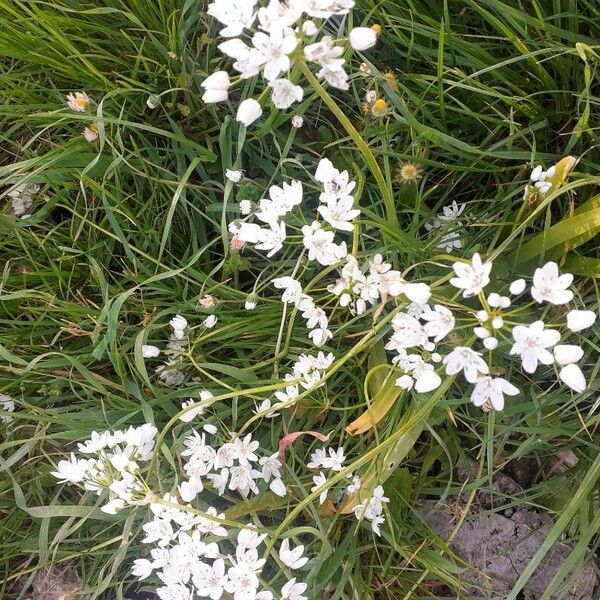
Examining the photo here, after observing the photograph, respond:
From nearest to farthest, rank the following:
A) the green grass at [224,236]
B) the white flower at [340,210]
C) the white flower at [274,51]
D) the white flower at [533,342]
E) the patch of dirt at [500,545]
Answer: the white flower at [274,51] → the white flower at [533,342] → the white flower at [340,210] → the green grass at [224,236] → the patch of dirt at [500,545]

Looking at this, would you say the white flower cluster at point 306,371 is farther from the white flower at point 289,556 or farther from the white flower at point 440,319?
the white flower at point 440,319

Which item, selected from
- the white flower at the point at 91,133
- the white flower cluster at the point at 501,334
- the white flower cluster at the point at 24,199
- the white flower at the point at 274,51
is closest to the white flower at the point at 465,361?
the white flower cluster at the point at 501,334

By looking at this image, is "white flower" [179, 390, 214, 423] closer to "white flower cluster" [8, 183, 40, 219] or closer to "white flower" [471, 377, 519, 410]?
"white flower" [471, 377, 519, 410]

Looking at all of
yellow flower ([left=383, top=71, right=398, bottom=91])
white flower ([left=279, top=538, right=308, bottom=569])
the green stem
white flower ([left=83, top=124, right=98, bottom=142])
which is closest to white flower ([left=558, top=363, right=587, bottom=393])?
the green stem

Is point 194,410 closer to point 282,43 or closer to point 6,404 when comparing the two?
point 6,404

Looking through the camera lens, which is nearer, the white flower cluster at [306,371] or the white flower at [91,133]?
the white flower cluster at [306,371]

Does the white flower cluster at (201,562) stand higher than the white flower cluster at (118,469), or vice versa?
the white flower cluster at (118,469)

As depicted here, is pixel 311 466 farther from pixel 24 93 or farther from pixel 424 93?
pixel 24 93
